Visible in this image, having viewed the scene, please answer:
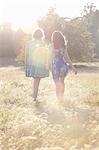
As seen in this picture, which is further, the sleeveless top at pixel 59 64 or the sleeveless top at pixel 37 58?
the sleeveless top at pixel 37 58

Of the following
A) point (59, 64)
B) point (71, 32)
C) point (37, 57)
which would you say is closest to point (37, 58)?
point (37, 57)

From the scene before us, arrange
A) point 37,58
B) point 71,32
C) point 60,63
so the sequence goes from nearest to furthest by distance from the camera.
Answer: point 60,63 < point 37,58 < point 71,32

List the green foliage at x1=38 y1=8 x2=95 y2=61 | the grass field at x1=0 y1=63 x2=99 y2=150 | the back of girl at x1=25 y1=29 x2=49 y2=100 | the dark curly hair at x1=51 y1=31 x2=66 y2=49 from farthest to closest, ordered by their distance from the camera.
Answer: the green foliage at x1=38 y1=8 x2=95 y2=61 → the back of girl at x1=25 y1=29 x2=49 y2=100 → the dark curly hair at x1=51 y1=31 x2=66 y2=49 → the grass field at x1=0 y1=63 x2=99 y2=150

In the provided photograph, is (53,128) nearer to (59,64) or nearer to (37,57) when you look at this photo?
(59,64)

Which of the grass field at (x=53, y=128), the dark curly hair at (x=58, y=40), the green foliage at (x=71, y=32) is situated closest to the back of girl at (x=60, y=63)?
the dark curly hair at (x=58, y=40)

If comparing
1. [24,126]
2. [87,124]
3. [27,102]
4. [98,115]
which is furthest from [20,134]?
[27,102]

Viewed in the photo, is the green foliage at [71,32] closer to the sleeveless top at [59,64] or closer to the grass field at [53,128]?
the sleeveless top at [59,64]

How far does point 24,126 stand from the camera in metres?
7.64

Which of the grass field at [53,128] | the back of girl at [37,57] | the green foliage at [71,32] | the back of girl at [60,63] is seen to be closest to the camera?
the grass field at [53,128]

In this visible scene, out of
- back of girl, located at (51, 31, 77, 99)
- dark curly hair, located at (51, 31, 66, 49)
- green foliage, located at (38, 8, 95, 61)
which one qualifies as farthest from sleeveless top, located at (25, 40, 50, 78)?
green foliage, located at (38, 8, 95, 61)

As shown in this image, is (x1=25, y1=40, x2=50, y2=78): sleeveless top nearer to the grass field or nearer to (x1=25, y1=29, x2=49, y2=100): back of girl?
(x1=25, y1=29, x2=49, y2=100): back of girl

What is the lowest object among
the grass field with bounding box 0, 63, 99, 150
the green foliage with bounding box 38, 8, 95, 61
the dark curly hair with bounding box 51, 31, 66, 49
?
the green foliage with bounding box 38, 8, 95, 61

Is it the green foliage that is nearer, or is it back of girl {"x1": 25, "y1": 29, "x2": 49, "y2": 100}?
back of girl {"x1": 25, "y1": 29, "x2": 49, "y2": 100}

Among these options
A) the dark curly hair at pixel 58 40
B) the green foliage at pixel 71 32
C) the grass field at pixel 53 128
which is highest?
the dark curly hair at pixel 58 40
